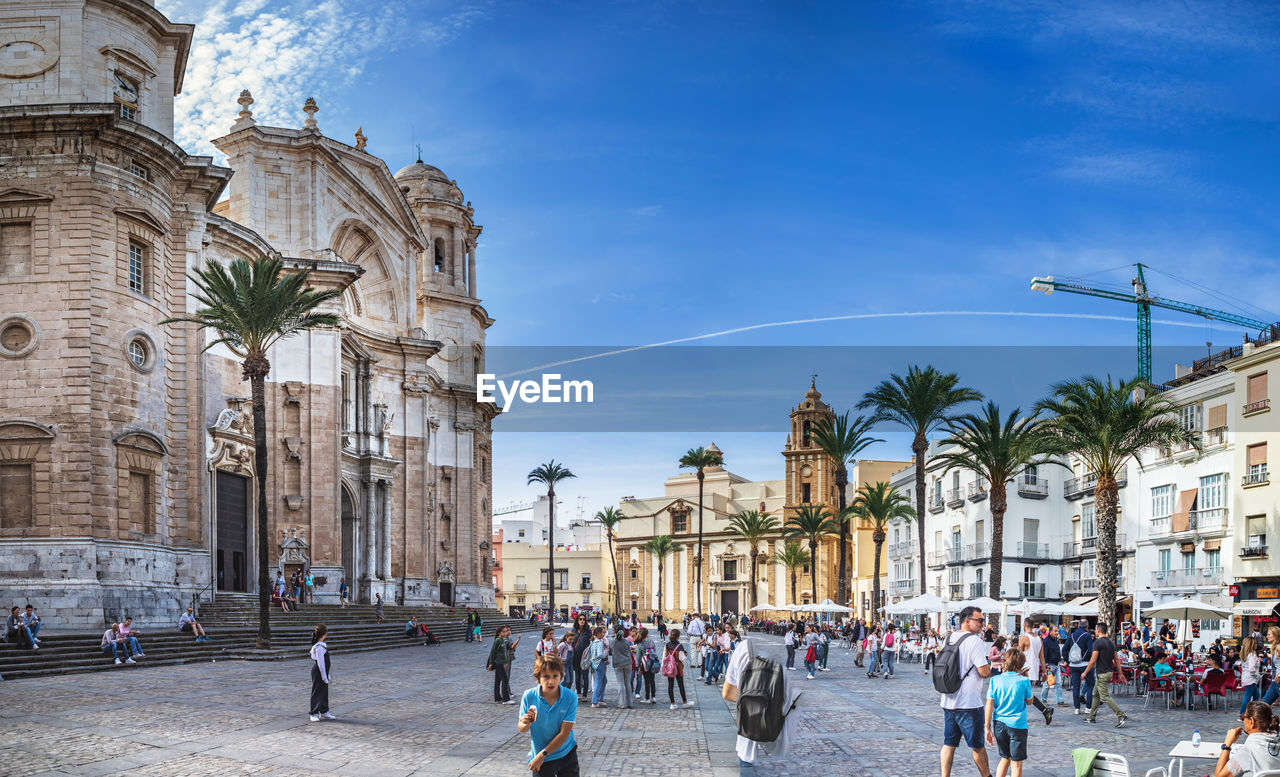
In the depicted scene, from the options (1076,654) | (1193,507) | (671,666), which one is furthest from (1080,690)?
(1193,507)

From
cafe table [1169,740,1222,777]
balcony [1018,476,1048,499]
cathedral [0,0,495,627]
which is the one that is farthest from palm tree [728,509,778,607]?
cafe table [1169,740,1222,777]

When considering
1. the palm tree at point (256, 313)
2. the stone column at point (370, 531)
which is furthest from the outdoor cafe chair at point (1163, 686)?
the stone column at point (370, 531)

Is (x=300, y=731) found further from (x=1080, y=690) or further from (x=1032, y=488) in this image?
(x=1032, y=488)

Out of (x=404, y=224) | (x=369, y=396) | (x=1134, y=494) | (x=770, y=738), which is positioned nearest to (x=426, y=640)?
(x=369, y=396)

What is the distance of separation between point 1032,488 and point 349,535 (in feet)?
101

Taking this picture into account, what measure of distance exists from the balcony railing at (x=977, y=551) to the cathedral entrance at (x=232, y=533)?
114 ft

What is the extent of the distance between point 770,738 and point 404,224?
53258 mm

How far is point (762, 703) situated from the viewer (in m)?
10.0

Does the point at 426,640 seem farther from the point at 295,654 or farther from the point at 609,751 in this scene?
the point at 609,751

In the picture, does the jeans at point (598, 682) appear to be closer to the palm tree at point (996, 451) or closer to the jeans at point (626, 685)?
the jeans at point (626, 685)

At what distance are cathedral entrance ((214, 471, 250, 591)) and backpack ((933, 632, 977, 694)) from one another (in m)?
31.7

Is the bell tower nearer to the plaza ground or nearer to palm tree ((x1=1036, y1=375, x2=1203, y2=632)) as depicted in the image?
palm tree ((x1=1036, y1=375, x2=1203, y2=632))

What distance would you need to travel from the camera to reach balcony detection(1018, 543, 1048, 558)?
57.4 meters

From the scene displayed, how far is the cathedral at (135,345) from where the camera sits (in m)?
31.1
